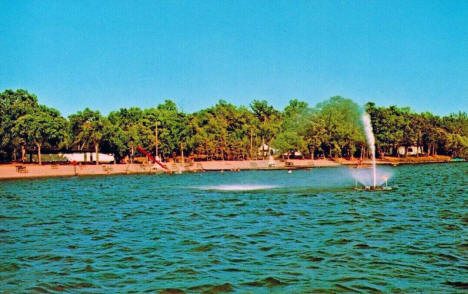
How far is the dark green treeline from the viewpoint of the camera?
92500mm

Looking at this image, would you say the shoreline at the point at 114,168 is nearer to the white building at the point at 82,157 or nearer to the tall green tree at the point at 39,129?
the tall green tree at the point at 39,129

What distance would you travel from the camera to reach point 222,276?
48.2ft

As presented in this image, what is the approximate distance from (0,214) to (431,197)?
34.1 metres

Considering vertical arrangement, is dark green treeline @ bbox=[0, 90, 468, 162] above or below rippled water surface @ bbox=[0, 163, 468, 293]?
above

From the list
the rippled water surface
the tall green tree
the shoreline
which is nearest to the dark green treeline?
the tall green tree

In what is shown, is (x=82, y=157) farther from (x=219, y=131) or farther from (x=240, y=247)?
(x=240, y=247)

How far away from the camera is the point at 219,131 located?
374 feet

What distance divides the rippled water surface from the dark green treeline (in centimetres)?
6143

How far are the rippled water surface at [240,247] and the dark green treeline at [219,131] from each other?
61.4 meters

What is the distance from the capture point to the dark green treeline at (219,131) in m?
92.5

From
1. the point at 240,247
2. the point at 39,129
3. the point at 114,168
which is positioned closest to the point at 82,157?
the point at 39,129

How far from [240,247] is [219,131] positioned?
95.7 m

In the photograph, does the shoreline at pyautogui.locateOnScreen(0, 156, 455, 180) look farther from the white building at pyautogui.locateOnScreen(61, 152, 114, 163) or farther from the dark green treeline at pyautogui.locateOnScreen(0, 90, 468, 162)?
the white building at pyautogui.locateOnScreen(61, 152, 114, 163)

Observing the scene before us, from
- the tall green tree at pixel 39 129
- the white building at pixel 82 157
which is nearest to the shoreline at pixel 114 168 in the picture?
the tall green tree at pixel 39 129
